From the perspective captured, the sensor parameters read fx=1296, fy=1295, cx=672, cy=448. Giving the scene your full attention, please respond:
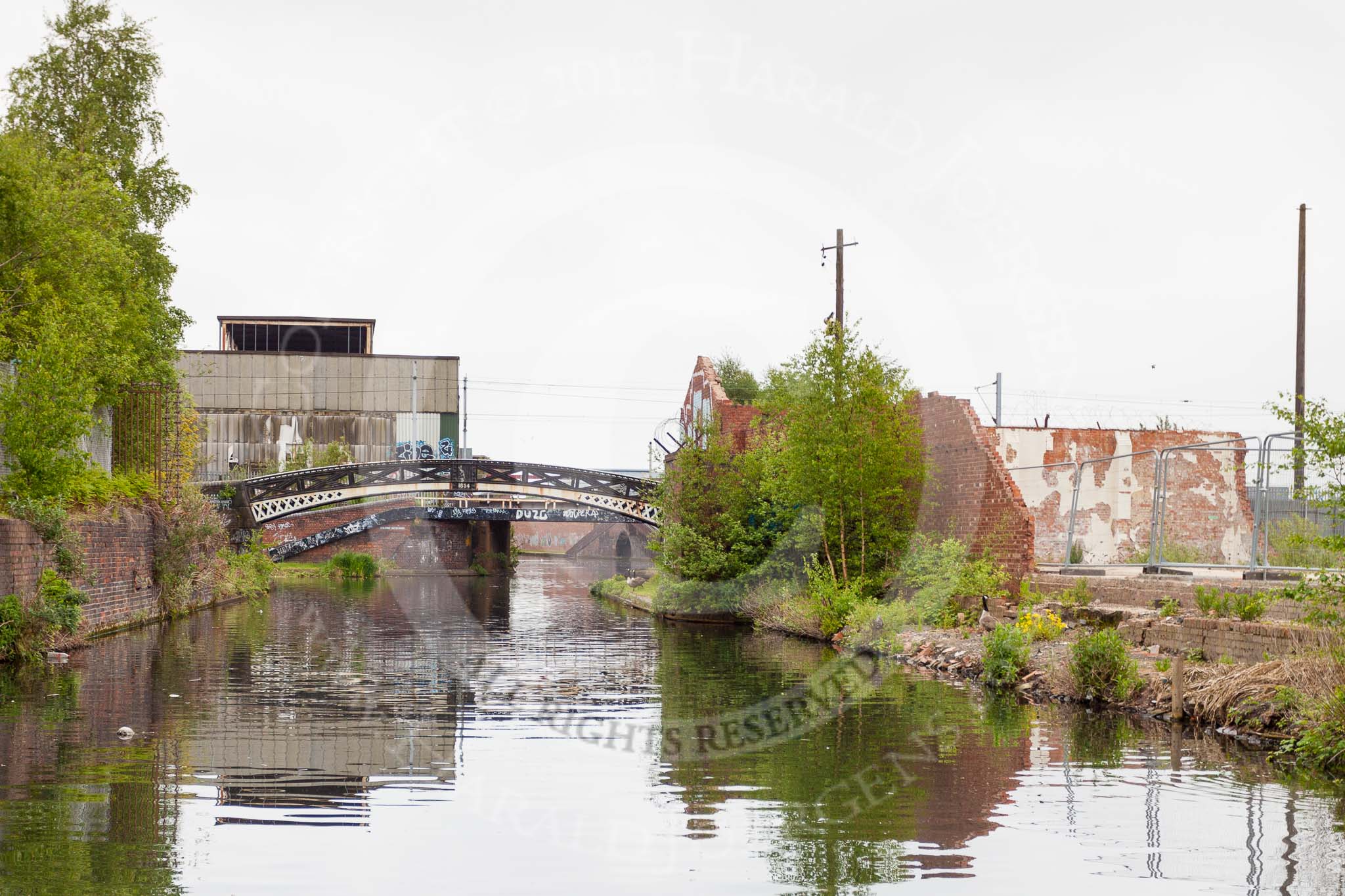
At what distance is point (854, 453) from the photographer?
2855cm

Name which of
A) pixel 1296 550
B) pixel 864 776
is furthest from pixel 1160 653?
pixel 864 776

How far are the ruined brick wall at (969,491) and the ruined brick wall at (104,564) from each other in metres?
→ 17.1

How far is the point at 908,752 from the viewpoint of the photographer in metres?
12.7

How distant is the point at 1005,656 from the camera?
1891 centimetres

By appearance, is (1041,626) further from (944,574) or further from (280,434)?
(280,434)

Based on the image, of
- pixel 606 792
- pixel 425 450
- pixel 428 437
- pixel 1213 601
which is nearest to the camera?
pixel 606 792

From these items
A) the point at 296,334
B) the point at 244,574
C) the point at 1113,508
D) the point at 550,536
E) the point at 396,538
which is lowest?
the point at 550,536

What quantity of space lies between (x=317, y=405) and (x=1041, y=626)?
173 feet

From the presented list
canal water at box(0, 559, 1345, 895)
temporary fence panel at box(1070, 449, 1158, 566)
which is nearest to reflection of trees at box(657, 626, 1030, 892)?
canal water at box(0, 559, 1345, 895)

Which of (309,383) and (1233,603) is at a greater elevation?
(309,383)

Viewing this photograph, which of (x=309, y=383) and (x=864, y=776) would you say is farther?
(x=309, y=383)

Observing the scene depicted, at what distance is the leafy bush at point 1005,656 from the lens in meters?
18.8

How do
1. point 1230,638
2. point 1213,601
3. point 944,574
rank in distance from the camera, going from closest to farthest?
point 1230,638
point 1213,601
point 944,574

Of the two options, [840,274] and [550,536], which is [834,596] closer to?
[840,274]
